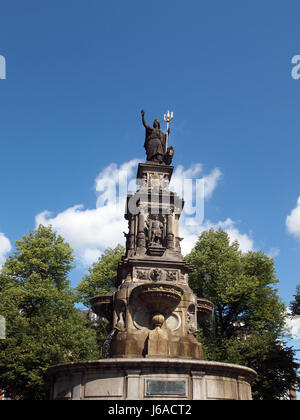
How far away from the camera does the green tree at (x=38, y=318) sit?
70.8 feet

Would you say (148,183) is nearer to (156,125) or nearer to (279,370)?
(156,125)

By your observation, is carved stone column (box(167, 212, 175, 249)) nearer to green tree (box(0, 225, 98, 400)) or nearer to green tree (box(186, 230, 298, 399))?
green tree (box(0, 225, 98, 400))

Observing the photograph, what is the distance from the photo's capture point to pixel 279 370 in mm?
24828

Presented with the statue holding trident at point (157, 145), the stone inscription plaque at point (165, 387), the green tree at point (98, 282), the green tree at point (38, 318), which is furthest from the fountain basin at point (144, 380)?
the green tree at point (98, 282)

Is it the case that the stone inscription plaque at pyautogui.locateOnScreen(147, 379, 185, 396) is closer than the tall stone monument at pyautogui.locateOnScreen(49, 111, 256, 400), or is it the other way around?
the stone inscription plaque at pyautogui.locateOnScreen(147, 379, 185, 396)

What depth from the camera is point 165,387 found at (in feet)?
33.5

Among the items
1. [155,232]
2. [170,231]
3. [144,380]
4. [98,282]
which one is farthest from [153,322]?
[98,282]

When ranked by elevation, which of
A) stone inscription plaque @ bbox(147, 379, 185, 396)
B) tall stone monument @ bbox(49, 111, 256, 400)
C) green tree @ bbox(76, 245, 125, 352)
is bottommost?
stone inscription plaque @ bbox(147, 379, 185, 396)

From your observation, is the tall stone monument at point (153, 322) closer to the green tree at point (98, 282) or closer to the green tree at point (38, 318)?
the green tree at point (38, 318)

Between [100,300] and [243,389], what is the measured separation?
6.00 meters

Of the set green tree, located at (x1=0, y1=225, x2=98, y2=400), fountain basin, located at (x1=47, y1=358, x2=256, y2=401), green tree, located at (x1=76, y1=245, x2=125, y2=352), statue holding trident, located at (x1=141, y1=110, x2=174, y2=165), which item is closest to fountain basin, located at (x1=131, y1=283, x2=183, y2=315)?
fountain basin, located at (x1=47, y1=358, x2=256, y2=401)

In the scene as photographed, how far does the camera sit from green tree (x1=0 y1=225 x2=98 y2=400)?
21.6 meters

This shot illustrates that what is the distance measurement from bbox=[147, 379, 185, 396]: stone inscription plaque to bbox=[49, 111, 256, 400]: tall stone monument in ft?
0.08
